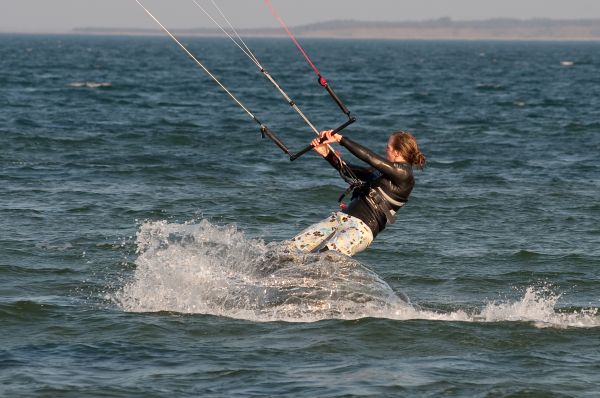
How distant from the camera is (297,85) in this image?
188ft

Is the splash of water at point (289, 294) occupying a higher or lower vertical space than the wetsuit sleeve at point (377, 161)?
lower

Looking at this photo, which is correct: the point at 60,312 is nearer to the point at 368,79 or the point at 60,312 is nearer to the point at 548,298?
the point at 548,298

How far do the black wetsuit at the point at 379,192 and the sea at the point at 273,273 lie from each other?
0.50 metres

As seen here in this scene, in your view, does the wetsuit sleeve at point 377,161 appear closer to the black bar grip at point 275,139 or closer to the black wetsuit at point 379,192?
the black wetsuit at point 379,192

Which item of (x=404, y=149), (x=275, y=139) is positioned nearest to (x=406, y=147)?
(x=404, y=149)

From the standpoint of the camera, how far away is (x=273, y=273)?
1176cm

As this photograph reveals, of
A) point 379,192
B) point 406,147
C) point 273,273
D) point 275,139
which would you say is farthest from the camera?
point 273,273

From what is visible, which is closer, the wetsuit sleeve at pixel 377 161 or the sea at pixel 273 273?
the sea at pixel 273 273

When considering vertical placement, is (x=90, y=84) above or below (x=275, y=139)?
below

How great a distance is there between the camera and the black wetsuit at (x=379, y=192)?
1116 cm

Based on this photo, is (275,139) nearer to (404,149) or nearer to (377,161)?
(377,161)

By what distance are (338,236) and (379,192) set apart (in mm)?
603

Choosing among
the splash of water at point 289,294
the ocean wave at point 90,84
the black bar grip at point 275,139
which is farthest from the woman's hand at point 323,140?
the ocean wave at point 90,84

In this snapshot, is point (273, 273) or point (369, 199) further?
point (273, 273)
